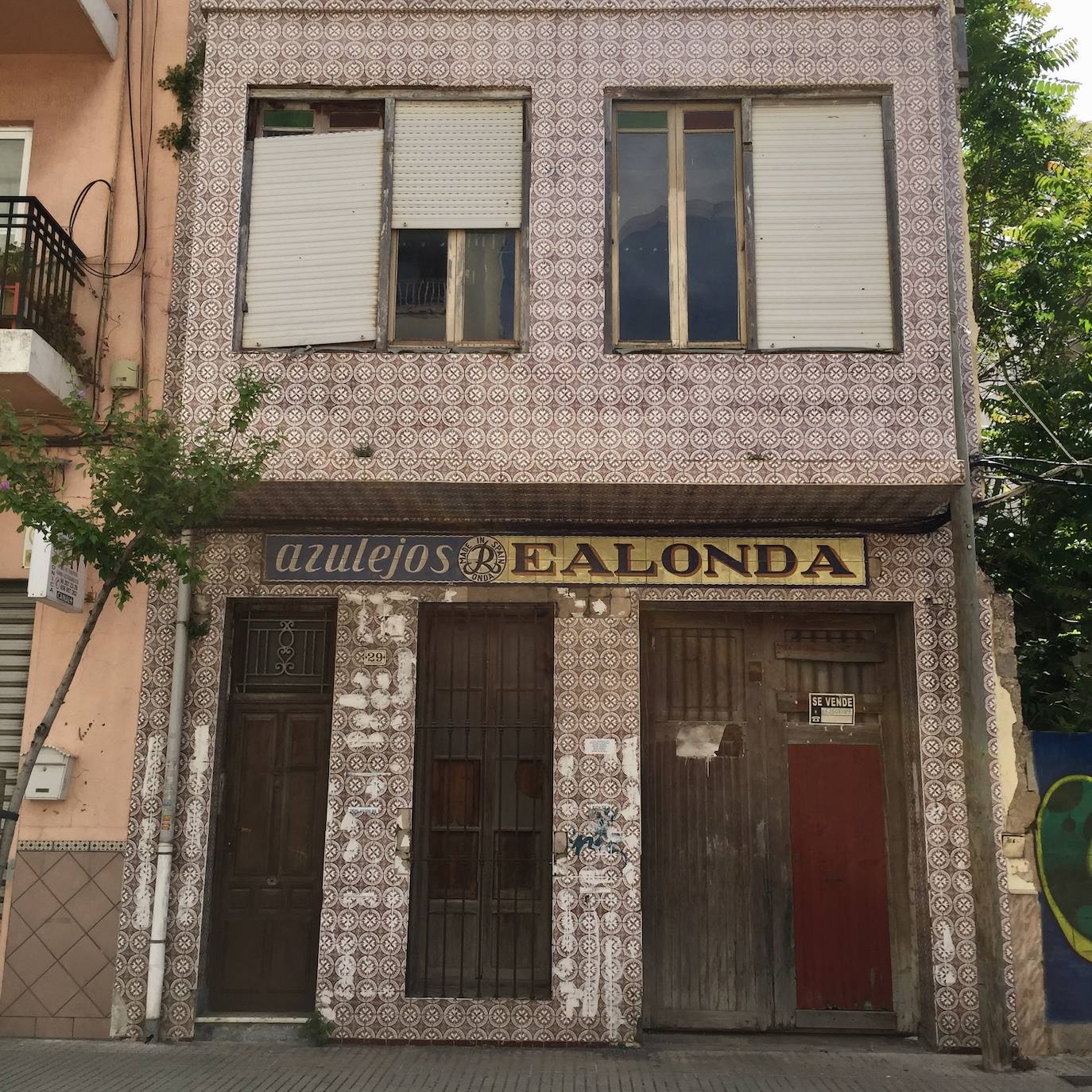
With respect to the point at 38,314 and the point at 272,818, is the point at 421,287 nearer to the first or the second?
the point at 38,314

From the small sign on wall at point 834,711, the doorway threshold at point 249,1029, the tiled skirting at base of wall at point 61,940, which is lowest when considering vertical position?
the doorway threshold at point 249,1029

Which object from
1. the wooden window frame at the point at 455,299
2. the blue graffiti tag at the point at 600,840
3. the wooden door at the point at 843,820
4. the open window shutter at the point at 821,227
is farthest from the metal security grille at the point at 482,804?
the open window shutter at the point at 821,227

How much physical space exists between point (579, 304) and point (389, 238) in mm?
1654

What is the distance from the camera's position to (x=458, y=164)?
8203 millimetres

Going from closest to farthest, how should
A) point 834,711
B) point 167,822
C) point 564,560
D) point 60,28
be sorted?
point 167,822 < point 564,560 < point 834,711 < point 60,28

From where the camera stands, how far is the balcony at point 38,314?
7602mm

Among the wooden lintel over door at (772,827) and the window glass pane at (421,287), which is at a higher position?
the window glass pane at (421,287)

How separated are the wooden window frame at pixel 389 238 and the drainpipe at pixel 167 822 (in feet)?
7.08

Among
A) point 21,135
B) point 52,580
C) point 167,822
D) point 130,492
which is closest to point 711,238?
point 130,492

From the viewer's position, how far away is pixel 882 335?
786 centimetres

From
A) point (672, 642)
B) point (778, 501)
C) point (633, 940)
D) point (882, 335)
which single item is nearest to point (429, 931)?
point (633, 940)

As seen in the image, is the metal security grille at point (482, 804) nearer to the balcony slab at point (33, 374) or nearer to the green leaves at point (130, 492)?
the green leaves at point (130, 492)

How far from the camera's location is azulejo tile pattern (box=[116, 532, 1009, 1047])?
740cm

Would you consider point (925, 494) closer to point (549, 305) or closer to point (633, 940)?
point (549, 305)
